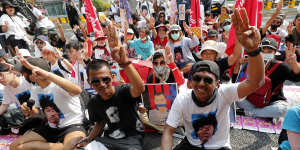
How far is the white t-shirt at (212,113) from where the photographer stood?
180 centimetres

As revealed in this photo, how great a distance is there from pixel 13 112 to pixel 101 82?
2523 millimetres

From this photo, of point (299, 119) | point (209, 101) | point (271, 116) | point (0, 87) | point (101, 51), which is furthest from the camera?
point (101, 51)

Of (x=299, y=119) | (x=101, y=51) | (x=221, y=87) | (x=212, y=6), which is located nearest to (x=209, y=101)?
(x=221, y=87)

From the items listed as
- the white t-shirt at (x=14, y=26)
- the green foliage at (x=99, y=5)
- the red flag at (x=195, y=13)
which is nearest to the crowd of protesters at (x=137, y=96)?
the red flag at (x=195, y=13)

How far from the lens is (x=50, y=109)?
8.11 ft

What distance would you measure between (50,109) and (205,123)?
199cm

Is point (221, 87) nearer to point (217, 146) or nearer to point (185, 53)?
point (217, 146)

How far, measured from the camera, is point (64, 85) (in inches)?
88.7

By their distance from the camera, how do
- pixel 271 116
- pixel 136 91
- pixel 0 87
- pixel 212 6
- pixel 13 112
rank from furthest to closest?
pixel 212 6 < pixel 0 87 < pixel 13 112 < pixel 271 116 < pixel 136 91

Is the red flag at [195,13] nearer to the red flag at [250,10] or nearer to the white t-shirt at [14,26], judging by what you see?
the red flag at [250,10]

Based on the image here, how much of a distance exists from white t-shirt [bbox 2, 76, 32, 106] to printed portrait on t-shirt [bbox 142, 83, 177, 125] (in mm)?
2063

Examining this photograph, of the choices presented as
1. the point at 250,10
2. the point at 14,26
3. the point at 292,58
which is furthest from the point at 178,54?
the point at 14,26

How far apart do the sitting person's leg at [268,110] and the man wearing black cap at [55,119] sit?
2790 millimetres

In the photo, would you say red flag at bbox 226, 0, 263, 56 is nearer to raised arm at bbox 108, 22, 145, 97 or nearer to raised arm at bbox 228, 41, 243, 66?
raised arm at bbox 228, 41, 243, 66
